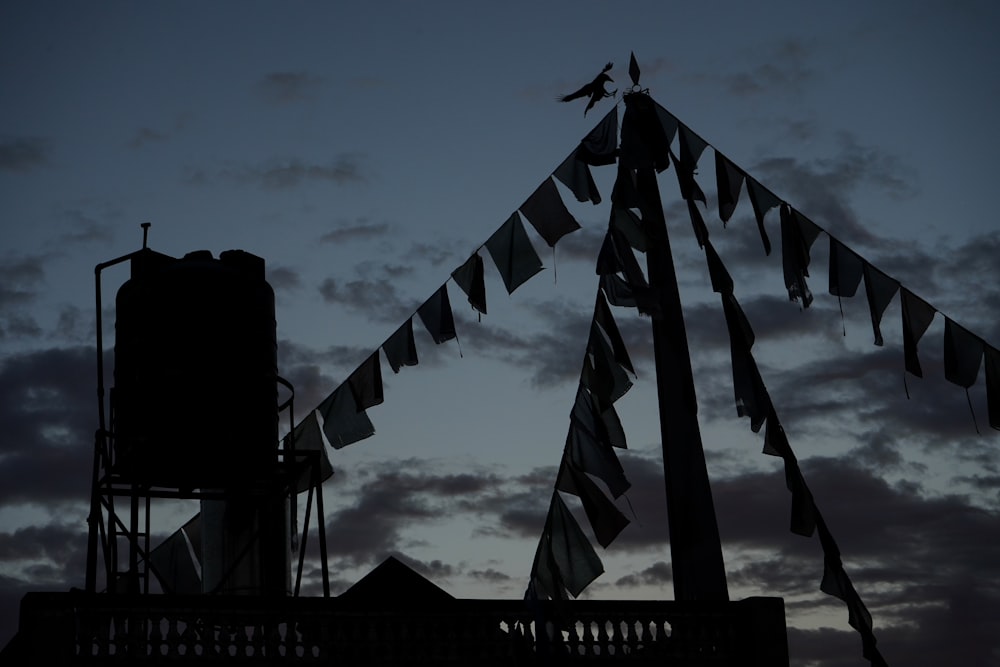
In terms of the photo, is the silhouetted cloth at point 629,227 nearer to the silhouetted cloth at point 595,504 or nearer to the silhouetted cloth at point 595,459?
the silhouetted cloth at point 595,459

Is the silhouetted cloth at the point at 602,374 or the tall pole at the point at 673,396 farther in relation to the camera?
the silhouetted cloth at the point at 602,374

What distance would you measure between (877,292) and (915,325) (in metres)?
0.58

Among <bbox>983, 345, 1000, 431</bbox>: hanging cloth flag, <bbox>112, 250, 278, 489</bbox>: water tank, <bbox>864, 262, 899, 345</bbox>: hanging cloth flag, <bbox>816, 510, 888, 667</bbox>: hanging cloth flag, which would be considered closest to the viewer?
<bbox>816, 510, 888, 667</bbox>: hanging cloth flag

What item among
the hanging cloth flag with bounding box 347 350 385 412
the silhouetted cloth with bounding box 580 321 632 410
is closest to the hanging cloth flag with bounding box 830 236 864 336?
the silhouetted cloth with bounding box 580 321 632 410

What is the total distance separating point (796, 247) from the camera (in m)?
15.1

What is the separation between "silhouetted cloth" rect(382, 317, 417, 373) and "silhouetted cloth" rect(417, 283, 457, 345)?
0.25m

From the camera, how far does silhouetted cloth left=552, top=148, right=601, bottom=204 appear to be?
1560 centimetres

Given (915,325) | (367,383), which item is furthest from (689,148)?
(367,383)

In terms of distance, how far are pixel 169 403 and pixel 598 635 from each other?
585 cm

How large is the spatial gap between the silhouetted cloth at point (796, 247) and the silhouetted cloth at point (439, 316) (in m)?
4.10

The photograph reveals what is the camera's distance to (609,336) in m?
15.0

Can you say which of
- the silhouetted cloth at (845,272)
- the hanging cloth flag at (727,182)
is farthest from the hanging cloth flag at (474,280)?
the silhouetted cloth at (845,272)

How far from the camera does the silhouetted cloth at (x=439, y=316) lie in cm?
1534

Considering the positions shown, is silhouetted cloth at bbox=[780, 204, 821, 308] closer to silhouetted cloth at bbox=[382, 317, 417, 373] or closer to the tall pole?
the tall pole
